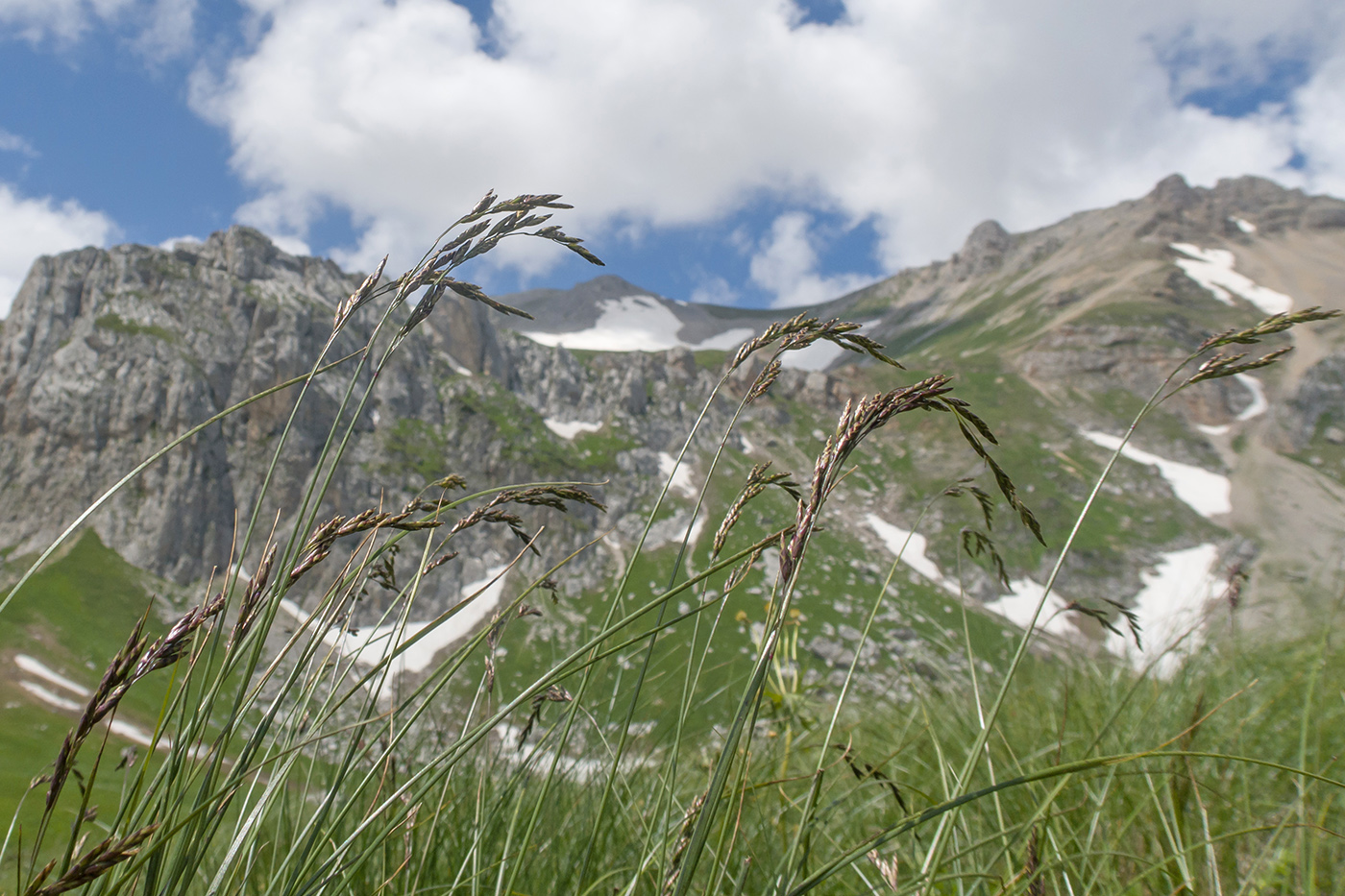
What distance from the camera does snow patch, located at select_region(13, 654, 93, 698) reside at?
7138 cm

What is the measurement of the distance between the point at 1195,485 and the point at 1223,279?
84419mm

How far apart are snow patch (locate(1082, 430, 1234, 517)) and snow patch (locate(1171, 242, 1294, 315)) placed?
59.5 m

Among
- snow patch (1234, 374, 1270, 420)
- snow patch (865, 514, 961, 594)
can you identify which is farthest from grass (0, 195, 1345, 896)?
snow patch (1234, 374, 1270, 420)

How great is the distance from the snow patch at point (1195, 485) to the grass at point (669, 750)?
450 ft

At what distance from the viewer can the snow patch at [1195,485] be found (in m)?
120

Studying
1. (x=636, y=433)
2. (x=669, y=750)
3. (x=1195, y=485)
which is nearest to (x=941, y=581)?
(x=1195, y=485)

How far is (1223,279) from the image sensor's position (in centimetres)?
17538

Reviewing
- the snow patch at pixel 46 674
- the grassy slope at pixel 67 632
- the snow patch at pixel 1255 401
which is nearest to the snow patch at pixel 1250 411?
the snow patch at pixel 1255 401

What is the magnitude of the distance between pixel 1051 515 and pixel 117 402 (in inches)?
5584

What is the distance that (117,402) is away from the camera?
94.7 m

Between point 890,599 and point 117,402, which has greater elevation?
point 890,599

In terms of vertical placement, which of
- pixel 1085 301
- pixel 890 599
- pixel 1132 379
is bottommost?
pixel 890 599

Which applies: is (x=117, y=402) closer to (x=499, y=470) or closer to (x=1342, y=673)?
(x=499, y=470)

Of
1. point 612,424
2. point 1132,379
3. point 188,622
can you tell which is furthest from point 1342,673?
point 1132,379
